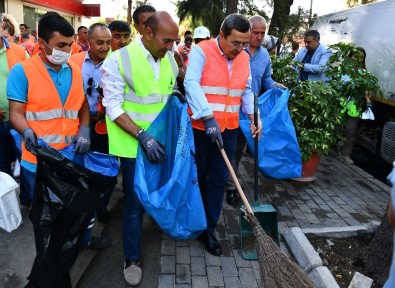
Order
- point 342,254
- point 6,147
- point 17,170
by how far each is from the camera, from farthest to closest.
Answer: point 17,170 < point 6,147 < point 342,254

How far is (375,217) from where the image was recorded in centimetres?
383

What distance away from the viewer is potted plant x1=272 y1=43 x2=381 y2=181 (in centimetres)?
429

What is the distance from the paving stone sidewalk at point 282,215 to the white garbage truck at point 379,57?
715 millimetres

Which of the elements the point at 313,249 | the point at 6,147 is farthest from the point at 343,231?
the point at 6,147

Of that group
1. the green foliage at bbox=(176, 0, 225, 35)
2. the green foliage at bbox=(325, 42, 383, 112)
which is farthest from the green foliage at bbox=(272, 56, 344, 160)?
the green foliage at bbox=(176, 0, 225, 35)

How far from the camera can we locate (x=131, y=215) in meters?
2.63

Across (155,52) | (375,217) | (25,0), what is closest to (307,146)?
(375,217)

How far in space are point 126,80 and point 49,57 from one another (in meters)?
0.55

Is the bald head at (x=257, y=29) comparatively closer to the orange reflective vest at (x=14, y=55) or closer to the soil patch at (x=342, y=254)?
the soil patch at (x=342, y=254)

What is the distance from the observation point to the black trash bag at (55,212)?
7.34 ft

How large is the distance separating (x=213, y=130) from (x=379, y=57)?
4.21 m

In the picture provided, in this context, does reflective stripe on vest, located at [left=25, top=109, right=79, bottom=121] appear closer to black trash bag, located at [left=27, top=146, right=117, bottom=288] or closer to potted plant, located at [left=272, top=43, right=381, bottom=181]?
black trash bag, located at [left=27, top=146, right=117, bottom=288]

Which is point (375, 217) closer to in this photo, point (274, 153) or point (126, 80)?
point (274, 153)

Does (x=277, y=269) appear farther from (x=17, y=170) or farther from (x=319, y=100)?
(x=17, y=170)
